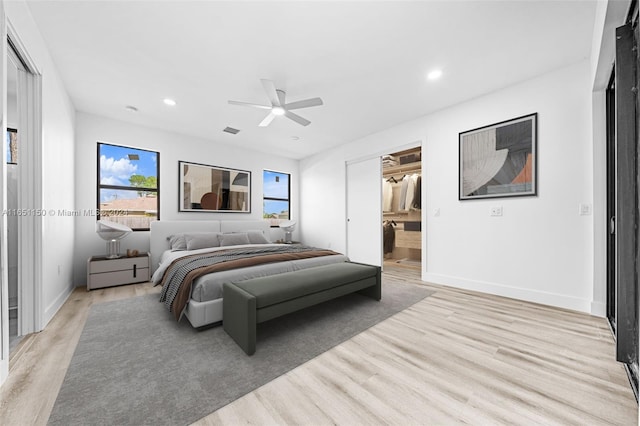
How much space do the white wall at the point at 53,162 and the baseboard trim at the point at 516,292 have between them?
4529mm

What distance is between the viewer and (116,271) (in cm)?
367

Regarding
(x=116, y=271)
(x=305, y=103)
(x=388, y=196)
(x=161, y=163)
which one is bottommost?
(x=116, y=271)

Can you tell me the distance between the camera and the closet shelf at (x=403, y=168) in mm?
5756

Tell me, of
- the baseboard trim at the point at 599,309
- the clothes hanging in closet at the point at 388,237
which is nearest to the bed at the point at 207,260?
the baseboard trim at the point at 599,309

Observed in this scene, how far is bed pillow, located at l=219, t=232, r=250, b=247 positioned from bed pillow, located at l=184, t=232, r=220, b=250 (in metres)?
0.09

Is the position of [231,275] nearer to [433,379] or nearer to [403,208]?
[433,379]

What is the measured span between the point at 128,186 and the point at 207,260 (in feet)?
8.84

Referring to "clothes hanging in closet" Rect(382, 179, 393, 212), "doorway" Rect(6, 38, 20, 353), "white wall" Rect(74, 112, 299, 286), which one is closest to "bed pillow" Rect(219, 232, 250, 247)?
"white wall" Rect(74, 112, 299, 286)

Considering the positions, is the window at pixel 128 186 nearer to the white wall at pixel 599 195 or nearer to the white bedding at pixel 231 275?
the white bedding at pixel 231 275

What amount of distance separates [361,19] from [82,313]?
3881mm

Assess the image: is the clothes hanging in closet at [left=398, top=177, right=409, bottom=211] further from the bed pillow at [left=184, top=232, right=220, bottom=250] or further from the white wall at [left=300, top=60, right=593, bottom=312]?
the bed pillow at [left=184, top=232, right=220, bottom=250]

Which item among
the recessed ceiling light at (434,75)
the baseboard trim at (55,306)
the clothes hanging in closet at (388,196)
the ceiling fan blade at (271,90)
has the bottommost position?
the baseboard trim at (55,306)

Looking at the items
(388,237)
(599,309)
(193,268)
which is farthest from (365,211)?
(193,268)

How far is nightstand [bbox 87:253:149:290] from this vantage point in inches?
138
